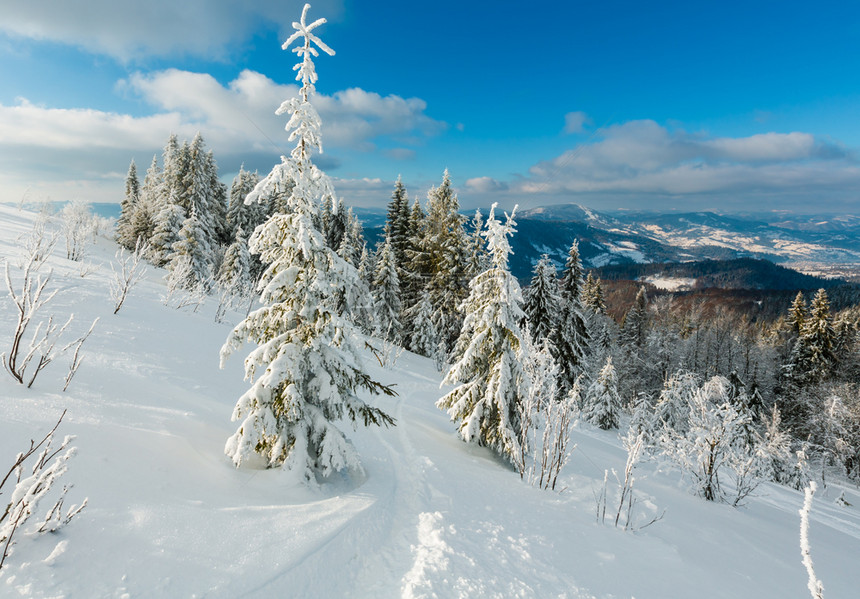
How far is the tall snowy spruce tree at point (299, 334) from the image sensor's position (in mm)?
5680

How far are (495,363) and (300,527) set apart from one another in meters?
6.44

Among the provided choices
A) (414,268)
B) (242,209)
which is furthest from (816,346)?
(242,209)

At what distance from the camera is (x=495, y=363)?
10125 millimetres

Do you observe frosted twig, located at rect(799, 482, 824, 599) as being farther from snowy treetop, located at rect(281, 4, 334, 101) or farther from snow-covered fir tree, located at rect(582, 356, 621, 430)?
snow-covered fir tree, located at rect(582, 356, 621, 430)

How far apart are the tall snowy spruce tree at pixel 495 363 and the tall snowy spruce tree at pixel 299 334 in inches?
181

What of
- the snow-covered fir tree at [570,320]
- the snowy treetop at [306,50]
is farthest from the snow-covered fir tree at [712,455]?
the snow-covered fir tree at [570,320]

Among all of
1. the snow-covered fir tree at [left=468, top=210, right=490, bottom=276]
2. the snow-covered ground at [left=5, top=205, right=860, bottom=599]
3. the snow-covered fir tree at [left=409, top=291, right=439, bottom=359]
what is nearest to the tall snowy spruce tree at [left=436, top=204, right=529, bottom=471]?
the snow-covered ground at [left=5, top=205, right=860, bottom=599]

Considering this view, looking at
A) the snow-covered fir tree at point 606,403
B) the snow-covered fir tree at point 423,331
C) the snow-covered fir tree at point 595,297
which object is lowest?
the snow-covered fir tree at point 606,403

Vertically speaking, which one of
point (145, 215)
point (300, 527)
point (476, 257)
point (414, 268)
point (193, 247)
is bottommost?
A: point (300, 527)

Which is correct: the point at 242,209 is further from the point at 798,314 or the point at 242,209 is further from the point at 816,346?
the point at 798,314

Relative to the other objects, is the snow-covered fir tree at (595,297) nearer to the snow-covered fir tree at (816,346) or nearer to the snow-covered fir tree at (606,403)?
the snow-covered fir tree at (606,403)

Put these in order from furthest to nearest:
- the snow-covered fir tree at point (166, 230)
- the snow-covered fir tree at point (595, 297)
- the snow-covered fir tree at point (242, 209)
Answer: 1. the snow-covered fir tree at point (595, 297)
2. the snow-covered fir tree at point (242, 209)
3. the snow-covered fir tree at point (166, 230)

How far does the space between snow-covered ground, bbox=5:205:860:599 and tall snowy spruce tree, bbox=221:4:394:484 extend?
0.51 meters

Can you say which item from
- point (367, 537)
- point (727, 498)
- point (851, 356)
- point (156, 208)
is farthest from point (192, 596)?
point (851, 356)
